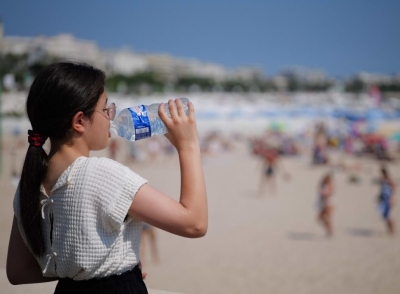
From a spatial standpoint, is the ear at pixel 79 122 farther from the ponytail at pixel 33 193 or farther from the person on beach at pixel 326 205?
the person on beach at pixel 326 205

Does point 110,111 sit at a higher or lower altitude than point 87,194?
higher

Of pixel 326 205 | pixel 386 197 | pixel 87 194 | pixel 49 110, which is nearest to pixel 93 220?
pixel 87 194

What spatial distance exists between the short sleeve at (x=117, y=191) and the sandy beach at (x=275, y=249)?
42.2 inches

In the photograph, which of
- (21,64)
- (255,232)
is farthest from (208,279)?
(21,64)

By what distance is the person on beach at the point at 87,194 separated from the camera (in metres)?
1.14

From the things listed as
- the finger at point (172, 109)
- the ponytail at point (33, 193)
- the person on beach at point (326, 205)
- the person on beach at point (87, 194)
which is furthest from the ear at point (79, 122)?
the person on beach at point (326, 205)

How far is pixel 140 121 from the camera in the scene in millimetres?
1362

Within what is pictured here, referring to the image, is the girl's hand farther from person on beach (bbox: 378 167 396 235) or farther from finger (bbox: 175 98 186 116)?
person on beach (bbox: 378 167 396 235)

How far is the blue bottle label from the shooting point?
1359 millimetres

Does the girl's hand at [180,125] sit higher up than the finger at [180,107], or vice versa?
the finger at [180,107]

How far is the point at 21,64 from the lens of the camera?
9562 millimetres

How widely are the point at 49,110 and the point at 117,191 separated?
30cm

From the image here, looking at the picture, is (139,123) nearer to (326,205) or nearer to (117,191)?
(117,191)

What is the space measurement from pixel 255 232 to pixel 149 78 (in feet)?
211
